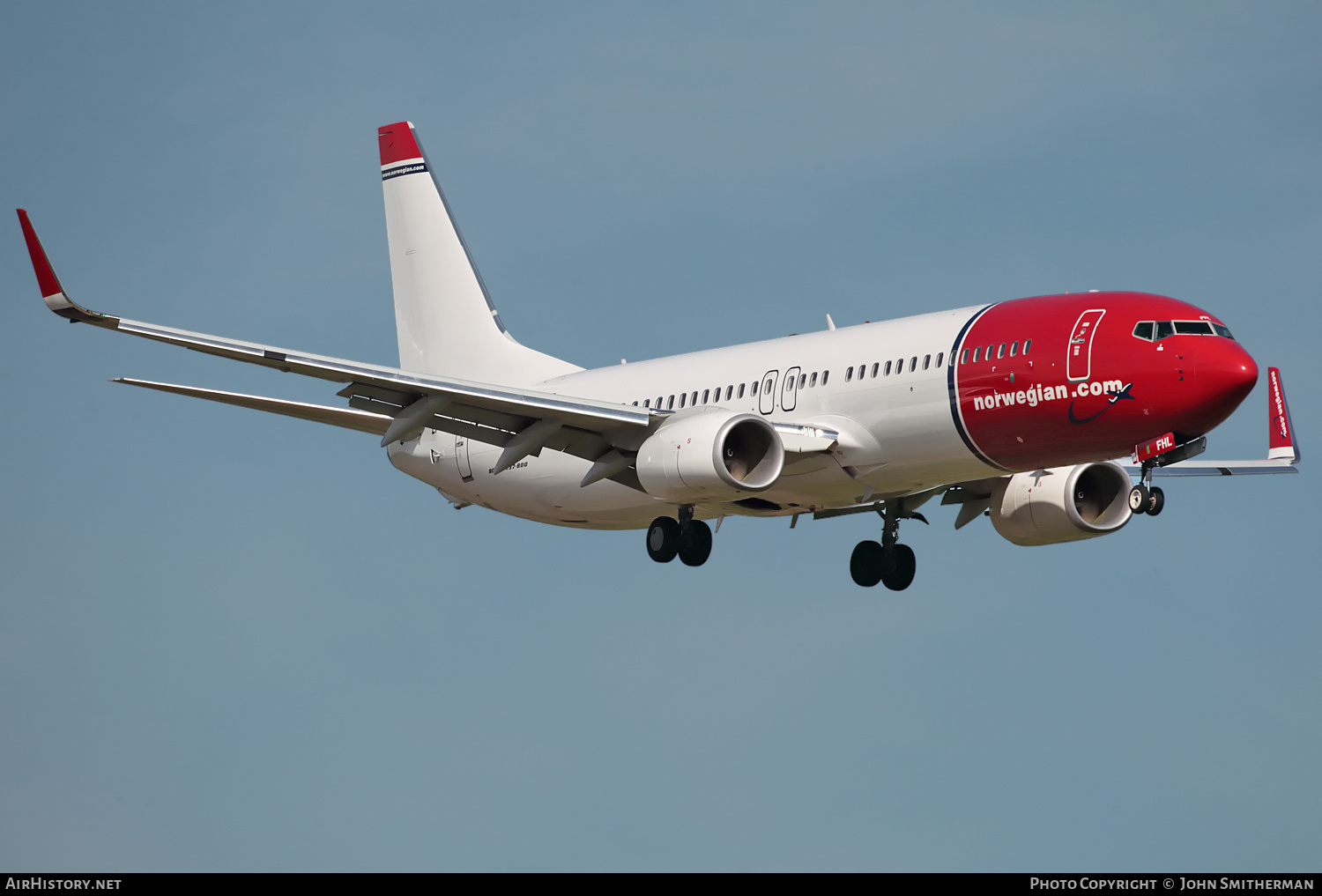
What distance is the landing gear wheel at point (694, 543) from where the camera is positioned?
38125 mm

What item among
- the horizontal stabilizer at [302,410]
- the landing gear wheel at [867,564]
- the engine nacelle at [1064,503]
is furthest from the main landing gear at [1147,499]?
the horizontal stabilizer at [302,410]

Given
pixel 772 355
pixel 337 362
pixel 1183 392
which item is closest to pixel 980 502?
pixel 772 355

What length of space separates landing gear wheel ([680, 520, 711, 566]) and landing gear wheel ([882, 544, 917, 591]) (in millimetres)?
5063

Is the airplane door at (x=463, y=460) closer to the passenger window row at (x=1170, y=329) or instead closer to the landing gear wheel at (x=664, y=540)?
the landing gear wheel at (x=664, y=540)

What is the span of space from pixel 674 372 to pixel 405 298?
39.1 ft

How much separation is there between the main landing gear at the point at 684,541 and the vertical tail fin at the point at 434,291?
9.80m

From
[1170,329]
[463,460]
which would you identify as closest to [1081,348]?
[1170,329]

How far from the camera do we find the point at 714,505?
1528 inches

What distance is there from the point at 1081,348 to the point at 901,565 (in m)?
9.39

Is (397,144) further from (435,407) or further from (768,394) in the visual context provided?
(768,394)

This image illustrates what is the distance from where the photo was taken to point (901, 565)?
40812mm

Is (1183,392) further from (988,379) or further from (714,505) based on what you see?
(714,505)

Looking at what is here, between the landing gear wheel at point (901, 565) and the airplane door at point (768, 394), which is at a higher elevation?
the airplane door at point (768, 394)
